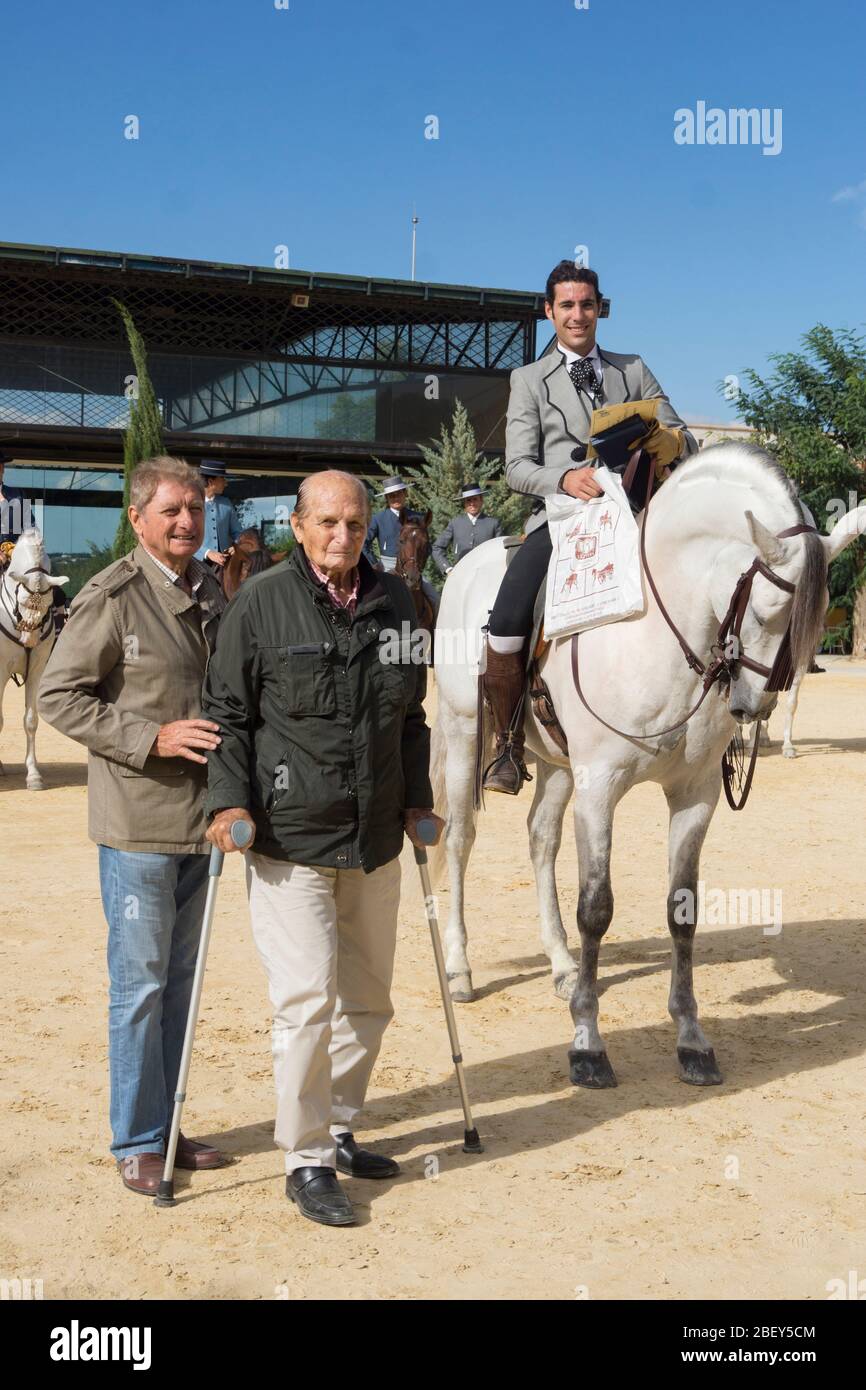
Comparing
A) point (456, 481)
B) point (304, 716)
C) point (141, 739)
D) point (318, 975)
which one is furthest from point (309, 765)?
point (456, 481)

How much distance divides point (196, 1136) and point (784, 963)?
3.50 m

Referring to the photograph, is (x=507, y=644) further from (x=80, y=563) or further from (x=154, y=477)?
(x=80, y=563)

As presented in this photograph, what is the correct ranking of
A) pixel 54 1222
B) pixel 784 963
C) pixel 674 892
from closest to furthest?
pixel 54 1222 → pixel 674 892 → pixel 784 963

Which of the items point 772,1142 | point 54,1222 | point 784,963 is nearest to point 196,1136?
point 54,1222

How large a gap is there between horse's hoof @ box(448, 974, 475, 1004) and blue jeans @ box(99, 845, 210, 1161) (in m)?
2.22

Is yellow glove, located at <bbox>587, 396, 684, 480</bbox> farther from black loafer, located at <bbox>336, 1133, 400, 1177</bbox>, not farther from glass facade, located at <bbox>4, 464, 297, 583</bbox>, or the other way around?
glass facade, located at <bbox>4, 464, 297, 583</bbox>

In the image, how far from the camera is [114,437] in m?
30.9

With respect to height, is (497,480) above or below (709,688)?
above

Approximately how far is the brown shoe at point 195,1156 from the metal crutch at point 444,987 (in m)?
0.82

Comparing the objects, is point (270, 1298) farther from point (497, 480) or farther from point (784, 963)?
point (497, 480)

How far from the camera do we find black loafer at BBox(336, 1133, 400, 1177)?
13.9 feet

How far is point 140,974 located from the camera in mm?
4016

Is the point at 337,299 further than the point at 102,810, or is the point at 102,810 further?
the point at 337,299

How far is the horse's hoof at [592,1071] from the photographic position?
5098 millimetres
